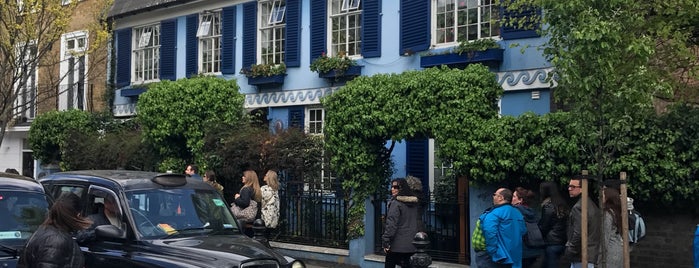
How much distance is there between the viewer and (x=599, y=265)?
25.8 ft

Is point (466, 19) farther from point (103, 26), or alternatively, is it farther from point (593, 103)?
point (103, 26)

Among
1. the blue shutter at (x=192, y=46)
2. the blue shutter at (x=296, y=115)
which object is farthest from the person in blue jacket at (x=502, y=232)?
the blue shutter at (x=192, y=46)

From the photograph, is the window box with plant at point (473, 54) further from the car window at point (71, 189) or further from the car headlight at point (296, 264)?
the car window at point (71, 189)

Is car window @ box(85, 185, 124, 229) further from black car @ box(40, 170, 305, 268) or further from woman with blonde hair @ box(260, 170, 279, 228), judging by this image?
woman with blonde hair @ box(260, 170, 279, 228)

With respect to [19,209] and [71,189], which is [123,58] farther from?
[19,209]

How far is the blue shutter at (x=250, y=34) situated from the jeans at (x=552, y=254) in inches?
391

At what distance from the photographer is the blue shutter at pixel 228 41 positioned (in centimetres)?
1825

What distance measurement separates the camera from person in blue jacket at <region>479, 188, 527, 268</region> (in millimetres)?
8086

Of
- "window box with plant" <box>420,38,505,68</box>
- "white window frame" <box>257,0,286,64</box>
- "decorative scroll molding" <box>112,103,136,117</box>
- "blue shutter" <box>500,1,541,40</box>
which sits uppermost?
"white window frame" <box>257,0,286,64</box>

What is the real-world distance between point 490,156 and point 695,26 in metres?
3.19

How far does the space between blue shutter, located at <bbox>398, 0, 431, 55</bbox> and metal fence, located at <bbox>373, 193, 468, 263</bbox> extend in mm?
3624

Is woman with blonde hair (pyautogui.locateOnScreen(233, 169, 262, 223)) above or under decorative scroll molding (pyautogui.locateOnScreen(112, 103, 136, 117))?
under

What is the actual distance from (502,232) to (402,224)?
1560 mm

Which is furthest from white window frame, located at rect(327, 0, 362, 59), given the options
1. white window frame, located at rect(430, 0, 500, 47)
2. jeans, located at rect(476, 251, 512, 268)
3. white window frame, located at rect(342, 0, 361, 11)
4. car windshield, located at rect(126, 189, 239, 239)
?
car windshield, located at rect(126, 189, 239, 239)
